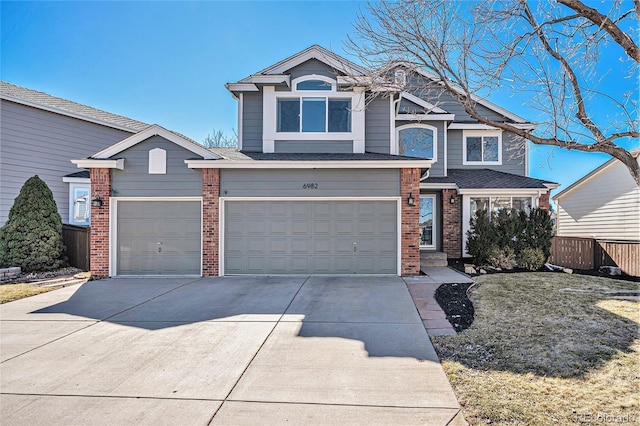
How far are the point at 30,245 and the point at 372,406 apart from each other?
1268 cm

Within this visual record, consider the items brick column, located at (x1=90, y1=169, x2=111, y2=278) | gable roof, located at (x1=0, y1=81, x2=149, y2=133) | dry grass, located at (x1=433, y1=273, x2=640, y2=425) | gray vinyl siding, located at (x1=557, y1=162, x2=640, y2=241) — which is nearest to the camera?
dry grass, located at (x1=433, y1=273, x2=640, y2=425)

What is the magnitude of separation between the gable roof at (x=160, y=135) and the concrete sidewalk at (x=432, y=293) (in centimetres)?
660

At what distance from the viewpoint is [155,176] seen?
10.6 m

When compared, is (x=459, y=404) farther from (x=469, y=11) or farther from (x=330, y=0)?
(x=330, y=0)

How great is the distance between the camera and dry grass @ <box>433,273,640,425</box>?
3.34 m

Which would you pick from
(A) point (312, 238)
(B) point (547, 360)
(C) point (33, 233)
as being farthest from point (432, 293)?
(C) point (33, 233)

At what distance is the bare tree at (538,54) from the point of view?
21.5 feet

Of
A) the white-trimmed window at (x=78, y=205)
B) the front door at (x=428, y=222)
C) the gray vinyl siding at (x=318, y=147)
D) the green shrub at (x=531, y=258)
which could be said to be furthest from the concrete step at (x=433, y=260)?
the white-trimmed window at (x=78, y=205)

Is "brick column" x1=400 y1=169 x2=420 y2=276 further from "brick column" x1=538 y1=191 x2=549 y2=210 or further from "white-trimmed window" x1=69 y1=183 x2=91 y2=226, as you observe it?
"white-trimmed window" x1=69 y1=183 x2=91 y2=226

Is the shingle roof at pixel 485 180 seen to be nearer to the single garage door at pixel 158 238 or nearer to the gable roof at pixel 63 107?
the single garage door at pixel 158 238

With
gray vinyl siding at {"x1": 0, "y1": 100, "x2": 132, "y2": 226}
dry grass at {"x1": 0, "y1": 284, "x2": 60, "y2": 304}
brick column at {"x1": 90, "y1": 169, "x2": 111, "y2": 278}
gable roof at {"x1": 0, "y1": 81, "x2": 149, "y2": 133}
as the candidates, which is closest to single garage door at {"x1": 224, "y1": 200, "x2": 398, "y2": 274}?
brick column at {"x1": 90, "y1": 169, "x2": 111, "y2": 278}

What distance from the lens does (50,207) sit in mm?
12062

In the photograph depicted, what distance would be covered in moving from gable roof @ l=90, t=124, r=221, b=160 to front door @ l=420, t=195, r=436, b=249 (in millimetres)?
8205

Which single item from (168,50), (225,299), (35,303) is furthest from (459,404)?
(168,50)
